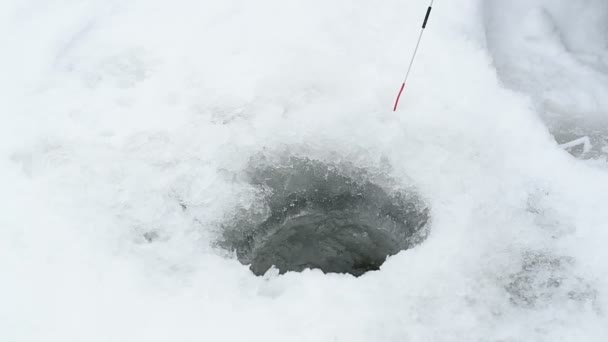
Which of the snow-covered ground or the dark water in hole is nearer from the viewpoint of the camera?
the snow-covered ground

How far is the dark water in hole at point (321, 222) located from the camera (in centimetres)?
272

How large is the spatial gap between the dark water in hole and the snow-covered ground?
4.1 inches

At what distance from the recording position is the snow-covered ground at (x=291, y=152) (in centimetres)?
218

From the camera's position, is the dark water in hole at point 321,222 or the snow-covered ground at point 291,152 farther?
the dark water in hole at point 321,222

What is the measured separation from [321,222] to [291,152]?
471 mm

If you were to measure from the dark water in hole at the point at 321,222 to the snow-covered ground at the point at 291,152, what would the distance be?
105 mm

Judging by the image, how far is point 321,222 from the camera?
3.02 metres

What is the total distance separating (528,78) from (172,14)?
2.40 metres

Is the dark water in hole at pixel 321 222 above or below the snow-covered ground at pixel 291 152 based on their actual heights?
below

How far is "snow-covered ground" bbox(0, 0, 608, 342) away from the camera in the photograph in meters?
2.18

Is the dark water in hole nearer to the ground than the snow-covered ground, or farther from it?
nearer to the ground

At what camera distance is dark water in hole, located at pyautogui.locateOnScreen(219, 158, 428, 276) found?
2.72m

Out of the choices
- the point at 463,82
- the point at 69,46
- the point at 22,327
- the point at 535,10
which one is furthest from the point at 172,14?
the point at 535,10

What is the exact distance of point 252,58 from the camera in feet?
10.6
